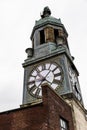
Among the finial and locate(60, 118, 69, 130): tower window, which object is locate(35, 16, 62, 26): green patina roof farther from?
locate(60, 118, 69, 130): tower window

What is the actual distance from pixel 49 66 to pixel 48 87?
17.6ft

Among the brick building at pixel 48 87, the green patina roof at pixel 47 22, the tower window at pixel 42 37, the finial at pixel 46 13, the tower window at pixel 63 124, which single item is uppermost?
the finial at pixel 46 13

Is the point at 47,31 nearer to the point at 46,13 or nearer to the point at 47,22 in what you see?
the point at 47,22

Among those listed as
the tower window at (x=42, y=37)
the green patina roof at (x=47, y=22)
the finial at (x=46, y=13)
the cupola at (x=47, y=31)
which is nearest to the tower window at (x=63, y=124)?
the cupola at (x=47, y=31)

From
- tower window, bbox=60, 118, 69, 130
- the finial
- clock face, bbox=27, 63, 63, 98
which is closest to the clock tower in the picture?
clock face, bbox=27, 63, 63, 98

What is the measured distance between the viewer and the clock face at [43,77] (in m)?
18.3

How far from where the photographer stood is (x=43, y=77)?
1886cm

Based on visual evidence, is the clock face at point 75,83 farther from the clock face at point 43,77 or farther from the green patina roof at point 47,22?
the green patina roof at point 47,22

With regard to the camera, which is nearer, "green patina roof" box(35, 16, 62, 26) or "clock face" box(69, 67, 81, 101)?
"clock face" box(69, 67, 81, 101)

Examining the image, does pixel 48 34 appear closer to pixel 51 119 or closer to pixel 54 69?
pixel 54 69

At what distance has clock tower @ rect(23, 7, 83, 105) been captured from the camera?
1818 cm

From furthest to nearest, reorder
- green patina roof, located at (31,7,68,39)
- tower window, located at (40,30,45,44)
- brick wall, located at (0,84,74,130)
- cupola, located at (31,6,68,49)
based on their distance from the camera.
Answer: green patina roof, located at (31,7,68,39) < tower window, located at (40,30,45,44) < cupola, located at (31,6,68,49) < brick wall, located at (0,84,74,130)

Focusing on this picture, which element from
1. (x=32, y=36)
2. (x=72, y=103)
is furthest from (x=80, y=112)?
(x=32, y=36)

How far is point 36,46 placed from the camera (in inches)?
846
